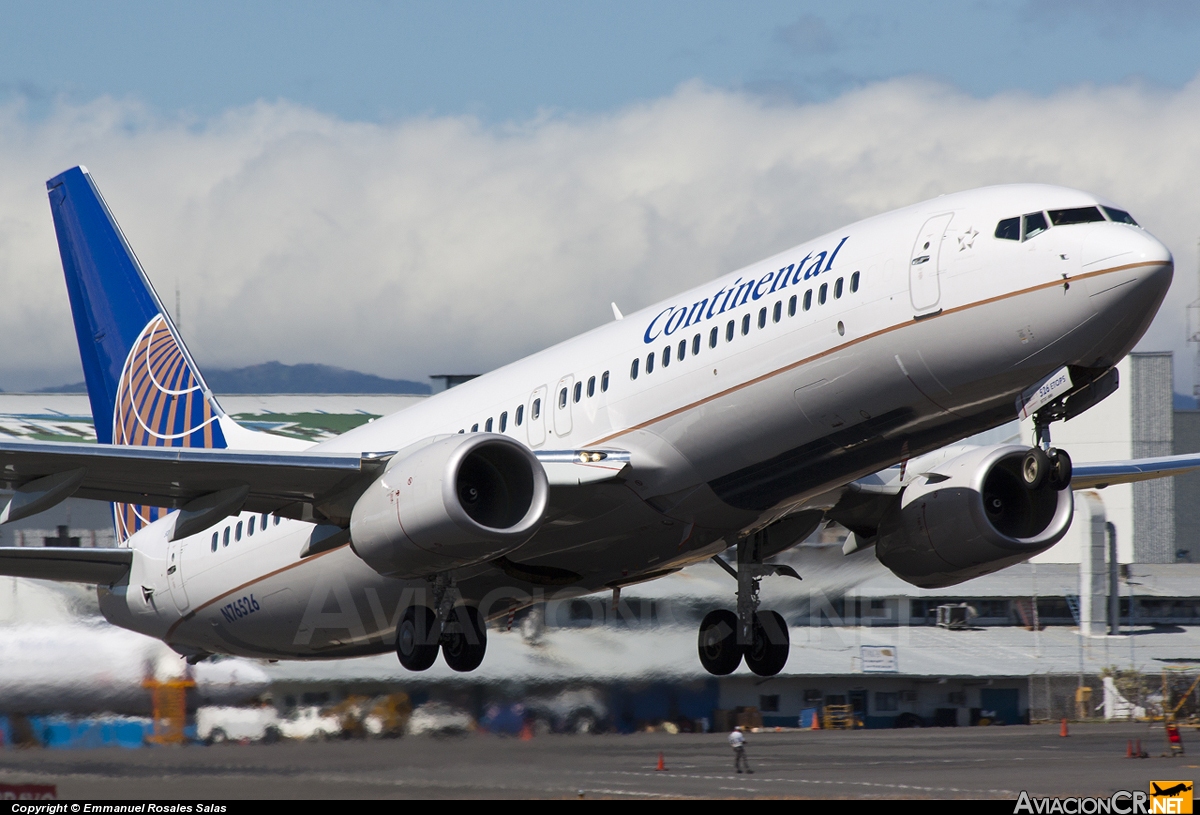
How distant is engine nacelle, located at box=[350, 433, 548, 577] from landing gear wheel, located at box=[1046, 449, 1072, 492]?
616 centimetres

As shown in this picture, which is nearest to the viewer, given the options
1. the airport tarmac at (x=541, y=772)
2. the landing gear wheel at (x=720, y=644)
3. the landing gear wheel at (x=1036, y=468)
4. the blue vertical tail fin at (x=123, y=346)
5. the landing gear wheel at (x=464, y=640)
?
the landing gear wheel at (x=1036, y=468)

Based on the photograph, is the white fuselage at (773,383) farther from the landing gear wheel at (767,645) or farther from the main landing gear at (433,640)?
the landing gear wheel at (767,645)

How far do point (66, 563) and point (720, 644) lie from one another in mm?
11167

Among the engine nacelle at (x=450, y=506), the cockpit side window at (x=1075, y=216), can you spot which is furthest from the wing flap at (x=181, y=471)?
the cockpit side window at (x=1075, y=216)

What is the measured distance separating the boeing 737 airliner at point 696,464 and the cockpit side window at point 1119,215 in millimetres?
49

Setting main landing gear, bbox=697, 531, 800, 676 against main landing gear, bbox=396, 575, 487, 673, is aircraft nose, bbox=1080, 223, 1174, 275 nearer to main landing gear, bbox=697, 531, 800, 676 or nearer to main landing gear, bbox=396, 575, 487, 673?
main landing gear, bbox=697, 531, 800, 676

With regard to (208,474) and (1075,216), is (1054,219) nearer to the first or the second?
(1075,216)

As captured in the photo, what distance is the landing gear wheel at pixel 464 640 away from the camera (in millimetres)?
20969

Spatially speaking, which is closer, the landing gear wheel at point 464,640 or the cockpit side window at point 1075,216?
the cockpit side window at point 1075,216

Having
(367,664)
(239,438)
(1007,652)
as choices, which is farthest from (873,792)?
(1007,652)

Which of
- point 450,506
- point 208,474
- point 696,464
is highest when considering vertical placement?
point 696,464

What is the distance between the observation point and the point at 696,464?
18.2m

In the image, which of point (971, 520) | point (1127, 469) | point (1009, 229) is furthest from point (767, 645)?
point (1009, 229)

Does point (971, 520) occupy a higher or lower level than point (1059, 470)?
lower
